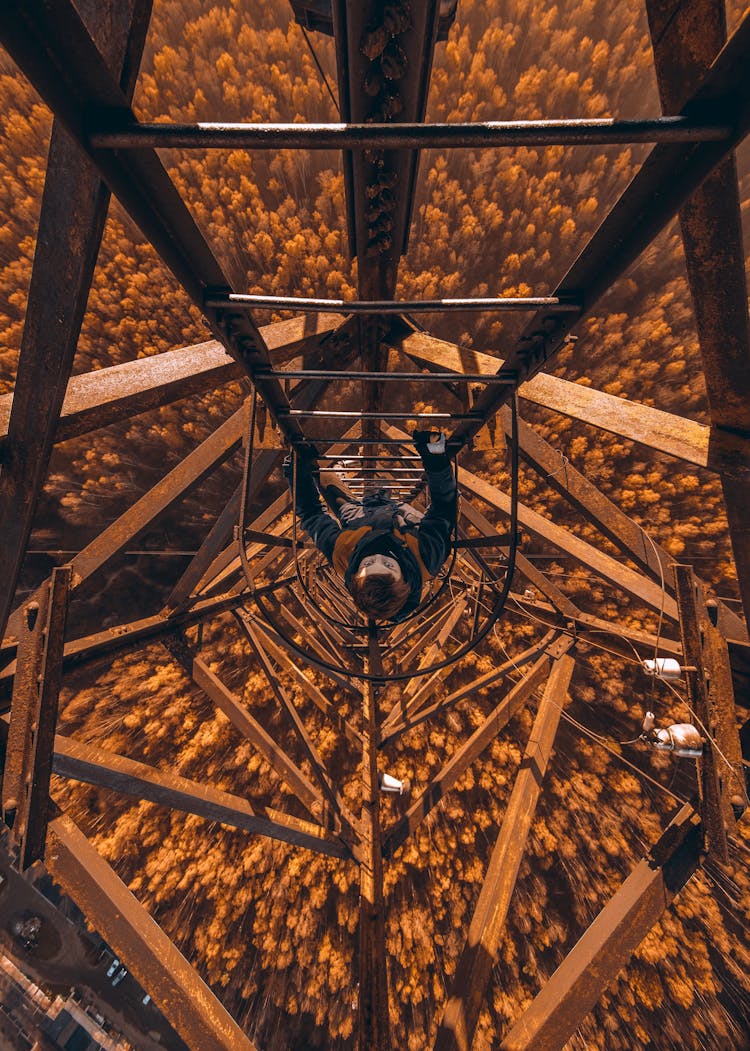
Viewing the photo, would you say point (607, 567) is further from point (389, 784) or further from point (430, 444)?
point (389, 784)

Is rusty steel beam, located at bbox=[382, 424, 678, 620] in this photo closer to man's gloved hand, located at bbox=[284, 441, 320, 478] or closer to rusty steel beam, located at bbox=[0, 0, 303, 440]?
man's gloved hand, located at bbox=[284, 441, 320, 478]

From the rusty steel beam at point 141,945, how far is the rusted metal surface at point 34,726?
0.14 m

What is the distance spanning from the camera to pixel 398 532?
329 centimetres

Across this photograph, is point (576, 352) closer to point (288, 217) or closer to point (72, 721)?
point (288, 217)

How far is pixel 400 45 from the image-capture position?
158 centimetres

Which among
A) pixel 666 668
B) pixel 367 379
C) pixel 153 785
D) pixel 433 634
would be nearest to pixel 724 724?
pixel 666 668

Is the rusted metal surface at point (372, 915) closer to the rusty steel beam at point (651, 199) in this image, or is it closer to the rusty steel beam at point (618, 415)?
the rusty steel beam at point (618, 415)

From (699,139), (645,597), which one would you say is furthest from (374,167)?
(645,597)

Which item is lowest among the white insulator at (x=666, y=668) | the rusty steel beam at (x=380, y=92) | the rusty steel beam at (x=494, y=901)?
the rusty steel beam at (x=494, y=901)

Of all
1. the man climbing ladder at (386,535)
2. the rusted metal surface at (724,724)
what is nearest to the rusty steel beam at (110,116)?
the man climbing ladder at (386,535)

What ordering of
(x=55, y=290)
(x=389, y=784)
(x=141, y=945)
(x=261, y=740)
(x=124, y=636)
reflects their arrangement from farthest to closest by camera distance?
(x=261, y=740)
(x=389, y=784)
(x=124, y=636)
(x=141, y=945)
(x=55, y=290)

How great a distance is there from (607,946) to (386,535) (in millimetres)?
2711

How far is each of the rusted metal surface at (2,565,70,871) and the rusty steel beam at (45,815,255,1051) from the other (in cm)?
14

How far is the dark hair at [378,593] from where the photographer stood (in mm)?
2711
